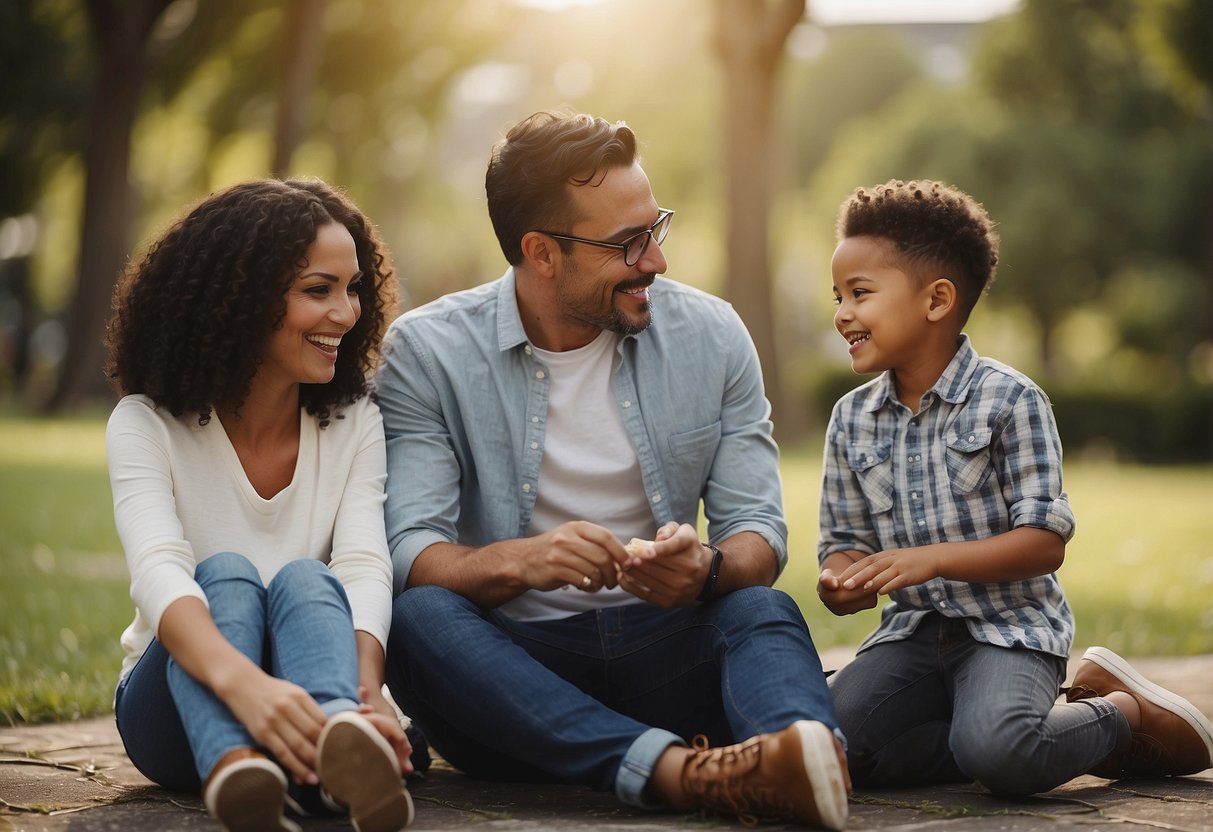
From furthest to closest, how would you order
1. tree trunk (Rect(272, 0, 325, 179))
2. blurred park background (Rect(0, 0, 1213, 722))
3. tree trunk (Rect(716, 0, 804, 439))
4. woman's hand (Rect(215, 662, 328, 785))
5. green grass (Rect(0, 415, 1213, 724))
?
tree trunk (Rect(272, 0, 325, 179)), tree trunk (Rect(716, 0, 804, 439)), blurred park background (Rect(0, 0, 1213, 722)), green grass (Rect(0, 415, 1213, 724)), woman's hand (Rect(215, 662, 328, 785))

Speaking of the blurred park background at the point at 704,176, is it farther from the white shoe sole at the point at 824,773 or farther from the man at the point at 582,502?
the white shoe sole at the point at 824,773

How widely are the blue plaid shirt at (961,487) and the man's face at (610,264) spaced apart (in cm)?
70

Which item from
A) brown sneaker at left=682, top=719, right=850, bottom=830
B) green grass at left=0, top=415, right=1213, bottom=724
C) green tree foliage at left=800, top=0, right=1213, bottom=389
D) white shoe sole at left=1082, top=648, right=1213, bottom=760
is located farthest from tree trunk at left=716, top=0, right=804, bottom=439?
green tree foliage at left=800, top=0, right=1213, bottom=389

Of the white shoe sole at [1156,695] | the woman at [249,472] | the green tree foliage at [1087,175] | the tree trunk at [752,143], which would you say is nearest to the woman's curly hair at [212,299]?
the woman at [249,472]

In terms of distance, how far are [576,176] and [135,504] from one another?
151 centimetres

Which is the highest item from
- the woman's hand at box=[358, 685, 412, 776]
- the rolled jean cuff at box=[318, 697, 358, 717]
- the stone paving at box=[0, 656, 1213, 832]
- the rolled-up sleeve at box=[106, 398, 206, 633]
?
the rolled-up sleeve at box=[106, 398, 206, 633]

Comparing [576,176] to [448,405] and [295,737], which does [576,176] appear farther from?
[295,737]

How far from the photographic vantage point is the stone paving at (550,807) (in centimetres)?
288

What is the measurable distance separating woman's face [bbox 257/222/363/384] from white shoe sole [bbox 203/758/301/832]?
3.80 feet

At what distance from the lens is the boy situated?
3.26 meters

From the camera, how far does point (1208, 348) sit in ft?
78.7

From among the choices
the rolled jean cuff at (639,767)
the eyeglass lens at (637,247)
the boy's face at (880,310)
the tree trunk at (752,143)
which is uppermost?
the tree trunk at (752,143)

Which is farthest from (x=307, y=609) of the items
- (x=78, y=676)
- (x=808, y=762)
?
(x=78, y=676)

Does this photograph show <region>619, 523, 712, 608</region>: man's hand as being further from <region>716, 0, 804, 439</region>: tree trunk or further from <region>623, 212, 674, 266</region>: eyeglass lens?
<region>716, 0, 804, 439</region>: tree trunk
